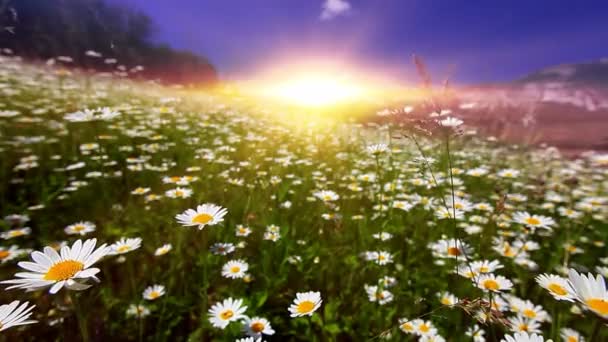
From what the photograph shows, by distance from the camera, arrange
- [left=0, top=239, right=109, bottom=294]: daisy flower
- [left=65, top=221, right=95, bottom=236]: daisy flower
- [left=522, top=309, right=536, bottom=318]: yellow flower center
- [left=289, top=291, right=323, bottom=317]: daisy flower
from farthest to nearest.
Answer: [left=65, top=221, right=95, bottom=236]: daisy flower → [left=522, top=309, right=536, bottom=318]: yellow flower center → [left=289, top=291, right=323, bottom=317]: daisy flower → [left=0, top=239, right=109, bottom=294]: daisy flower

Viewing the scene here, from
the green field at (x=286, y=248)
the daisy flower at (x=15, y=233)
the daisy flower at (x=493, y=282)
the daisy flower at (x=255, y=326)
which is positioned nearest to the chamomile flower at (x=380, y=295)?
the green field at (x=286, y=248)

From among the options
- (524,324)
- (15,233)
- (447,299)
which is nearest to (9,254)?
Result: (15,233)

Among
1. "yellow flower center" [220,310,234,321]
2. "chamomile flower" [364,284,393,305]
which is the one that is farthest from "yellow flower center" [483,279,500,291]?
"yellow flower center" [220,310,234,321]

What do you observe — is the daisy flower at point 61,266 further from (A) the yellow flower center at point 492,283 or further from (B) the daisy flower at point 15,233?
(B) the daisy flower at point 15,233

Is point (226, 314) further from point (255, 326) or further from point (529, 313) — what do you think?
point (529, 313)

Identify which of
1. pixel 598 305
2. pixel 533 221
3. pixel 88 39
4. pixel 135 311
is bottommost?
pixel 135 311

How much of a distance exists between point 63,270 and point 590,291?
1286mm

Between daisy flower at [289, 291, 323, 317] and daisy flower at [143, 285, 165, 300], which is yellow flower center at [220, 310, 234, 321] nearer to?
daisy flower at [289, 291, 323, 317]

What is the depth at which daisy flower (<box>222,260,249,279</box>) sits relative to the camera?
63.8 inches

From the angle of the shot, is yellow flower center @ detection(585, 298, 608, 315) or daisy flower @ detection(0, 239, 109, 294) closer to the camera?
yellow flower center @ detection(585, 298, 608, 315)

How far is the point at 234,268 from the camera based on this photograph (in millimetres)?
1691

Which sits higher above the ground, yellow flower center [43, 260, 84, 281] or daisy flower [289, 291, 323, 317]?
yellow flower center [43, 260, 84, 281]

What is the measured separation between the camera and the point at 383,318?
1526mm

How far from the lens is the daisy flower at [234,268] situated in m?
1.62
